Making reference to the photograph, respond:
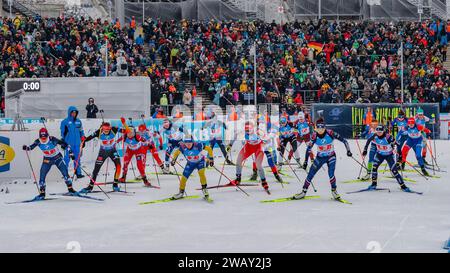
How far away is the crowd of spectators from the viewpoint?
126ft

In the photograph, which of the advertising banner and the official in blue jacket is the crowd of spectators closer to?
the advertising banner

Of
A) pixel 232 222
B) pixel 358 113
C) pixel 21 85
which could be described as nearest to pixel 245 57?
pixel 358 113

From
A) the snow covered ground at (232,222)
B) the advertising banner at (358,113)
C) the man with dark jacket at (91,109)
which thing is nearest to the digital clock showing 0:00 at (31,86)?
the man with dark jacket at (91,109)

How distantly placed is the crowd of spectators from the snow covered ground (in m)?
17.7

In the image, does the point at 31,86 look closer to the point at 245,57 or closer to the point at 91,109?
the point at 91,109

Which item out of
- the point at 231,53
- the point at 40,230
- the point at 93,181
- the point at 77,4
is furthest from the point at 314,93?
the point at 40,230

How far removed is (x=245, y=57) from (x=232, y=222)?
90.3 feet

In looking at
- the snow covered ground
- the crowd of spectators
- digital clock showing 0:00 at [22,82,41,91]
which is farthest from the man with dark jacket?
the snow covered ground

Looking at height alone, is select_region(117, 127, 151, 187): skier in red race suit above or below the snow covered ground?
above

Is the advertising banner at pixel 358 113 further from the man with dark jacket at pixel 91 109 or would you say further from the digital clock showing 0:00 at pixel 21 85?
the digital clock showing 0:00 at pixel 21 85

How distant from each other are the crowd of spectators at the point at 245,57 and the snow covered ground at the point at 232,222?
58.1 feet

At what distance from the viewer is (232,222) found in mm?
15406

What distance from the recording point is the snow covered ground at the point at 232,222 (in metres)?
12.9
